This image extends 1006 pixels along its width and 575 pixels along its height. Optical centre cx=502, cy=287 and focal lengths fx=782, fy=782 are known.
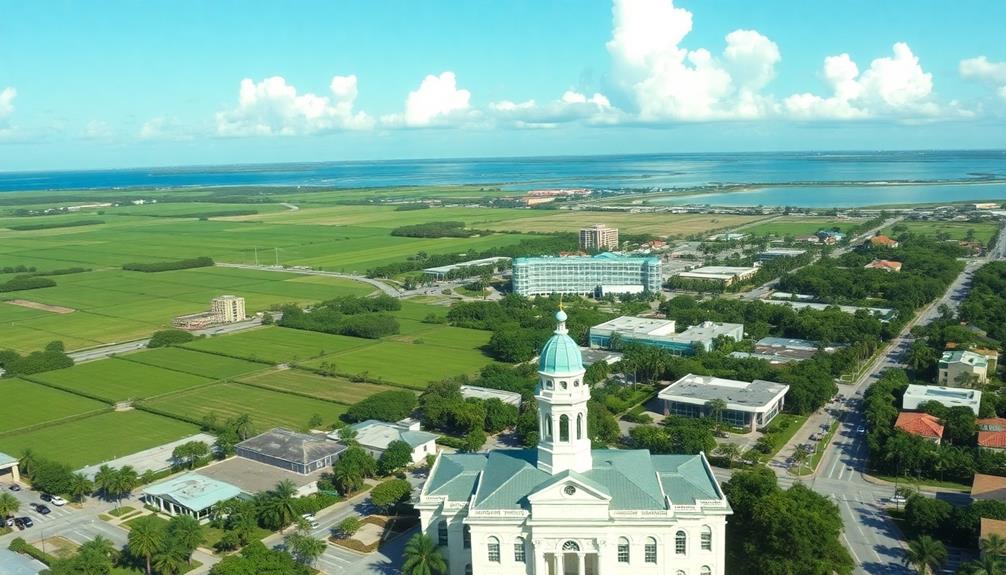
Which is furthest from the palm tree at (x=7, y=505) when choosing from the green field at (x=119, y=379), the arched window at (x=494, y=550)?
the arched window at (x=494, y=550)

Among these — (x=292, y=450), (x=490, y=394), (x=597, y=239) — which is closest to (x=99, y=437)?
(x=292, y=450)

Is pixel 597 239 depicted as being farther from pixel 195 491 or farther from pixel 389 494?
pixel 195 491

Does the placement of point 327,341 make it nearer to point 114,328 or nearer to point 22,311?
point 114,328

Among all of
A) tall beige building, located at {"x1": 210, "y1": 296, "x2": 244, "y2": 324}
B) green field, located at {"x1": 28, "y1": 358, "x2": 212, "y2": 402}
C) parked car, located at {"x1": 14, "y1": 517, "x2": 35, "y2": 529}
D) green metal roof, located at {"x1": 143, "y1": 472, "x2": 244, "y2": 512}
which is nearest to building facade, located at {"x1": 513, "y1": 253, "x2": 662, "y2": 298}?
tall beige building, located at {"x1": 210, "y1": 296, "x2": 244, "y2": 324}

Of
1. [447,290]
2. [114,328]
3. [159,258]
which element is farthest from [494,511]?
[159,258]

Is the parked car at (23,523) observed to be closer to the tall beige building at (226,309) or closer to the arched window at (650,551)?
the arched window at (650,551)
